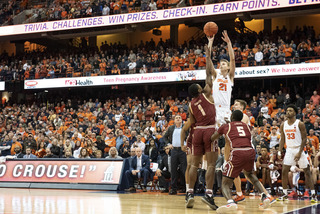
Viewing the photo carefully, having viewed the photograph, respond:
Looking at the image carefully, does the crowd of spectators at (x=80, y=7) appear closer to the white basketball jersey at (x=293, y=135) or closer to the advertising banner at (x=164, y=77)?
the advertising banner at (x=164, y=77)

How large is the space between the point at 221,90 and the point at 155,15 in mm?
19381

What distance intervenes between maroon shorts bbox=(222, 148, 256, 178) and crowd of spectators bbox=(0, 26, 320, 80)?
1511 centimetres

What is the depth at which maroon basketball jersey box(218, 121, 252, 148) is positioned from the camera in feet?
27.0

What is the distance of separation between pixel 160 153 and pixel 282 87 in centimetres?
1100

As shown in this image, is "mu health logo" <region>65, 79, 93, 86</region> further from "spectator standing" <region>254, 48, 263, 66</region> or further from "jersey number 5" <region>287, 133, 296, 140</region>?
"jersey number 5" <region>287, 133, 296, 140</region>

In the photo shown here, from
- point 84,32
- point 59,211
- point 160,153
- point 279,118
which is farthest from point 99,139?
point 84,32

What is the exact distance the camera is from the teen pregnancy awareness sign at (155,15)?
2470cm

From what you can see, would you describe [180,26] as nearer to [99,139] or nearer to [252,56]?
[252,56]

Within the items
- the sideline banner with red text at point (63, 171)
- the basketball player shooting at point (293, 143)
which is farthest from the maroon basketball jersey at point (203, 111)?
the sideline banner with red text at point (63, 171)

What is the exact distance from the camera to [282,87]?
954 inches

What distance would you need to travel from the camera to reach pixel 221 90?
30.1 ft

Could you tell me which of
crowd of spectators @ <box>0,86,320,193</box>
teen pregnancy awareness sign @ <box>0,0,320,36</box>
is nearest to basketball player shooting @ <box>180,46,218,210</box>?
crowd of spectators @ <box>0,86,320,193</box>

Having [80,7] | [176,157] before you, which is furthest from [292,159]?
[80,7]

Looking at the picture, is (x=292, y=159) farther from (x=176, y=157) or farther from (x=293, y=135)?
(x=176, y=157)
